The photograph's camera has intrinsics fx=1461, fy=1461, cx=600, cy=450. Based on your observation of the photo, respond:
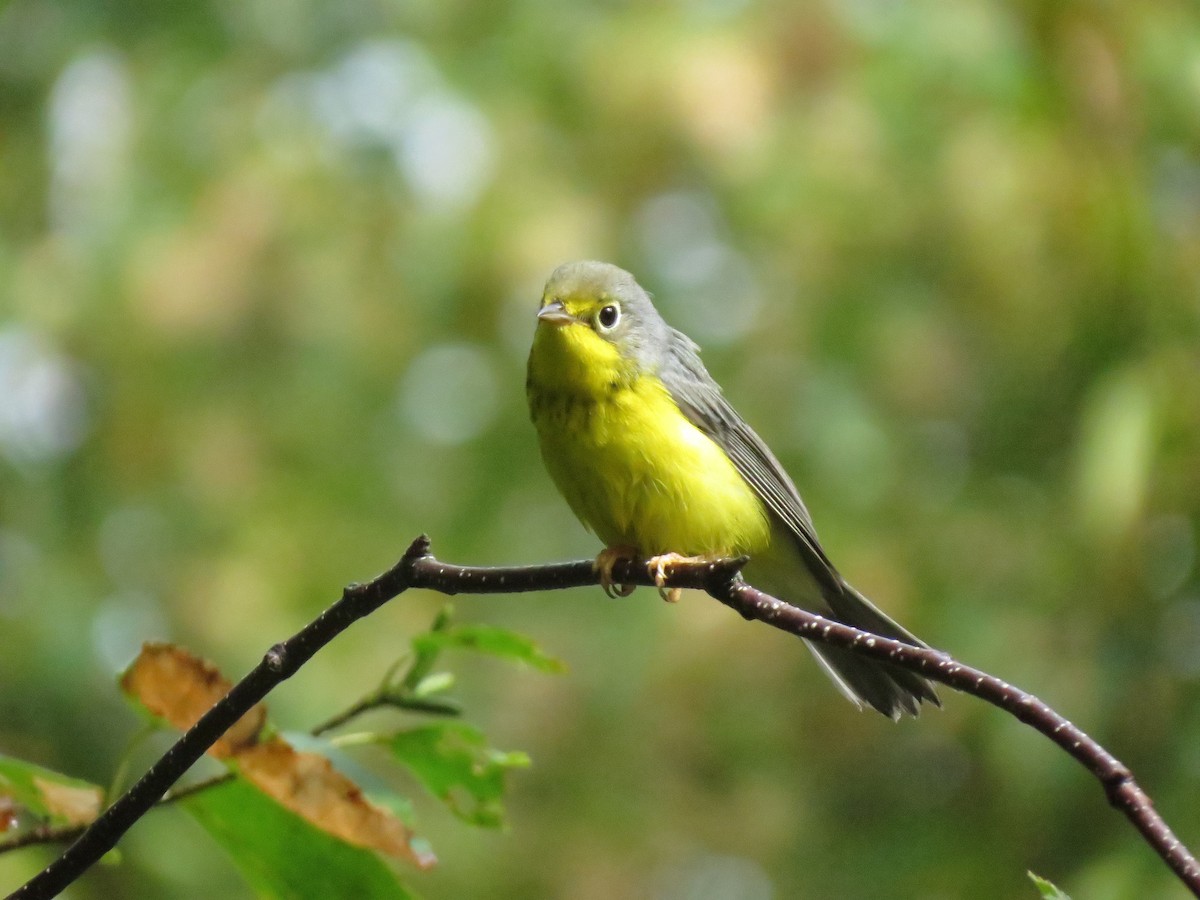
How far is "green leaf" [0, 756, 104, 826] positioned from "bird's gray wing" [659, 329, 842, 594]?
195cm

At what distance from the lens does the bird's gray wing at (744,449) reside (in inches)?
138

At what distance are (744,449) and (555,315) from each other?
0.62m

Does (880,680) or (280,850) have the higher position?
(880,680)

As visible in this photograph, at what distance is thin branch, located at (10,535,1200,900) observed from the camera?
3.97ft

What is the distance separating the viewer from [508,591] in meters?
1.67

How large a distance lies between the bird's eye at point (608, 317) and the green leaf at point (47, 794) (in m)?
1.91

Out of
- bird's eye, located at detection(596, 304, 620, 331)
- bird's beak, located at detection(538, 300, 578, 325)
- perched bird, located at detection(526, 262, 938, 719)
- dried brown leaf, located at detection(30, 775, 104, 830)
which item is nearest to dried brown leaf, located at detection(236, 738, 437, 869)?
dried brown leaf, located at detection(30, 775, 104, 830)

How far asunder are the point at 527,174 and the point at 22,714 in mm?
2839

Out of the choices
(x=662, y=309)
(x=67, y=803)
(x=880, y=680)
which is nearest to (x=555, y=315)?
(x=880, y=680)

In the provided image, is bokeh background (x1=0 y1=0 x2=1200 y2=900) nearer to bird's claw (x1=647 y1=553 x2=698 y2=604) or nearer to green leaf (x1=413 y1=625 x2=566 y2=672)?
bird's claw (x1=647 y1=553 x2=698 y2=604)

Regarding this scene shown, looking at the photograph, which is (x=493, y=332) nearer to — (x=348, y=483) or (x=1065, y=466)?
(x=348, y=483)

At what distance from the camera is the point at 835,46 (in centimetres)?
583

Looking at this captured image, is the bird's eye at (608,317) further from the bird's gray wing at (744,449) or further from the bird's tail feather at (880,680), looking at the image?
the bird's tail feather at (880,680)

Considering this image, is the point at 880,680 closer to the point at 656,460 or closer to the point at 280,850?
the point at 656,460
